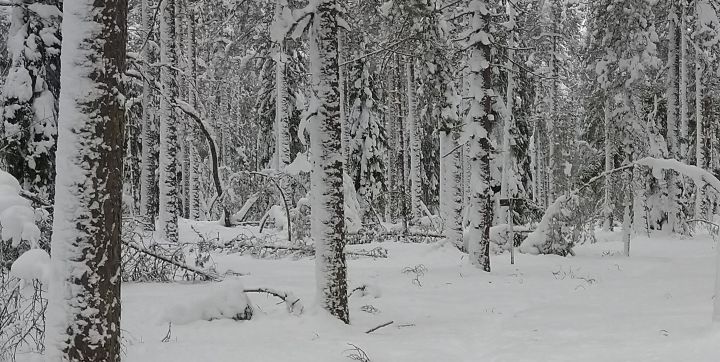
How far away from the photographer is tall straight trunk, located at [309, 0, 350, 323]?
7.27 metres

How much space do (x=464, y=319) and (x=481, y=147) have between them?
495cm

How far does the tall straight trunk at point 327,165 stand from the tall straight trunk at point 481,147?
5385mm

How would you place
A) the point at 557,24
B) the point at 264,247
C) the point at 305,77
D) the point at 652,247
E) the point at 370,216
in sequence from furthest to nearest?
the point at 557,24
the point at 305,77
the point at 370,216
the point at 652,247
the point at 264,247

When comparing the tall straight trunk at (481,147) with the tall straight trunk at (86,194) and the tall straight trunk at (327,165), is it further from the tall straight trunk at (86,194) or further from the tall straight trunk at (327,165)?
the tall straight trunk at (86,194)

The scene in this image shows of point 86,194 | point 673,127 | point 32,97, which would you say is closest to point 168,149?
point 32,97

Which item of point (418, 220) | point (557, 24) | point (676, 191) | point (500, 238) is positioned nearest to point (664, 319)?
point (500, 238)

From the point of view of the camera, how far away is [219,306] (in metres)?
7.15

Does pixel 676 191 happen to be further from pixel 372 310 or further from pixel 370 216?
pixel 372 310

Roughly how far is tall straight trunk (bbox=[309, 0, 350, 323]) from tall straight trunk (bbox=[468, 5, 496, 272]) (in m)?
5.38

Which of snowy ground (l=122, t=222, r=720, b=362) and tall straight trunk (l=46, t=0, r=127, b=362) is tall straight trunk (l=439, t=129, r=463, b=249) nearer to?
snowy ground (l=122, t=222, r=720, b=362)

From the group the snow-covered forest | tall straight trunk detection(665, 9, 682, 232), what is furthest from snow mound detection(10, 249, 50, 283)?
tall straight trunk detection(665, 9, 682, 232)

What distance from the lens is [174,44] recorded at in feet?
49.0

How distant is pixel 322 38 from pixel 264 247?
25.6ft

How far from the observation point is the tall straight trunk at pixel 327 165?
7.27 metres
